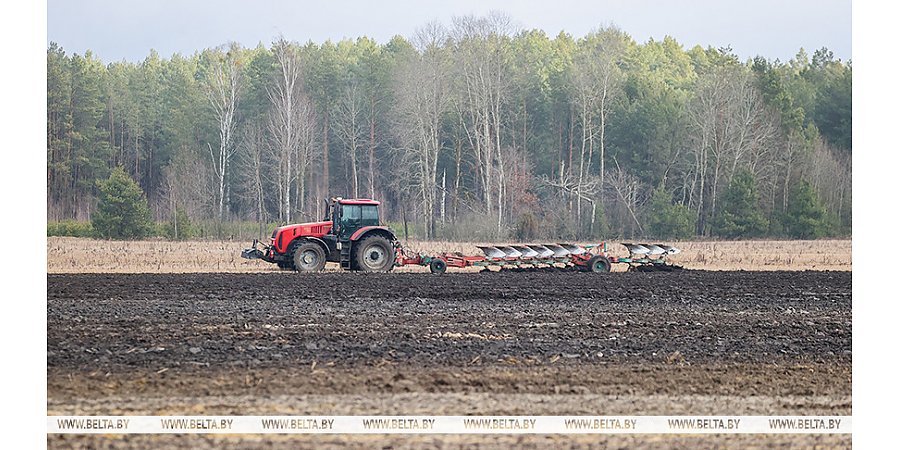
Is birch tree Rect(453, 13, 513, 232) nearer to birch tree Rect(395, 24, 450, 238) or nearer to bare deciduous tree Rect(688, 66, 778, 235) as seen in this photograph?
birch tree Rect(395, 24, 450, 238)

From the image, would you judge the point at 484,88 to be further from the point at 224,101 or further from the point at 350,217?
the point at 350,217

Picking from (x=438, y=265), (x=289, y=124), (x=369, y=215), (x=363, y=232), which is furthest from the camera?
(x=289, y=124)

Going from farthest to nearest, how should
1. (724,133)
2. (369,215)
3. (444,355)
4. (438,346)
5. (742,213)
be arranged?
(724,133)
(742,213)
(369,215)
(438,346)
(444,355)

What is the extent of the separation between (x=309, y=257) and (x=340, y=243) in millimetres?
800

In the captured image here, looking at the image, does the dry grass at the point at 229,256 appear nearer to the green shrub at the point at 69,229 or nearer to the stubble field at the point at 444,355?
the green shrub at the point at 69,229

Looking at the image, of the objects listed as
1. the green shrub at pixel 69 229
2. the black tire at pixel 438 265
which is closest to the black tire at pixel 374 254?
the black tire at pixel 438 265

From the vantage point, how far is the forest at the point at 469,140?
38.0 meters

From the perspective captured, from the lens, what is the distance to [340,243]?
79.0ft

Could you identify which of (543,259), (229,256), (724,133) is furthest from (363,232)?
(724,133)

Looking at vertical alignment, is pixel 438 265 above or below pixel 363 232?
below

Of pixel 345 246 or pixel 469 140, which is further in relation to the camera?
pixel 469 140

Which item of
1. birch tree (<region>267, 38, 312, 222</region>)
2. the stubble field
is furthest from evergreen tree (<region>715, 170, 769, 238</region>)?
the stubble field

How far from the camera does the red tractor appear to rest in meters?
23.9
